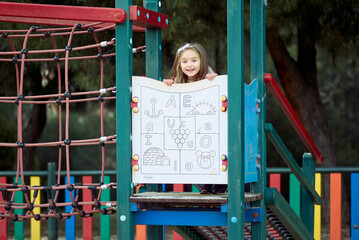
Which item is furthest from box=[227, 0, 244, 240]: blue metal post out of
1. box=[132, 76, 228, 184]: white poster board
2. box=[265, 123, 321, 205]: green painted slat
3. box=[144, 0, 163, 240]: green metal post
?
box=[144, 0, 163, 240]: green metal post

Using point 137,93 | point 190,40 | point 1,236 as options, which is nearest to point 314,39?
point 190,40

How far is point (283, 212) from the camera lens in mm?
4734

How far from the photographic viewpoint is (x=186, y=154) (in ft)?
13.4

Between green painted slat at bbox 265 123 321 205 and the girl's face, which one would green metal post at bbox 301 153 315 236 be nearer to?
green painted slat at bbox 265 123 321 205

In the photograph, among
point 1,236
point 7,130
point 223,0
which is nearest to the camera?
point 1,236

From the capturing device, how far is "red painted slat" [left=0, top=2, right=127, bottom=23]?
4055mm

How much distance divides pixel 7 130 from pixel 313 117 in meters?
6.09

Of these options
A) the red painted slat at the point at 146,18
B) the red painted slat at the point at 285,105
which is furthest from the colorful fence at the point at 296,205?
the red painted slat at the point at 146,18

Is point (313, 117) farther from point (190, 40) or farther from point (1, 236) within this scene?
point (1, 236)

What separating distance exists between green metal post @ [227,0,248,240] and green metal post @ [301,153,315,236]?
220 centimetres

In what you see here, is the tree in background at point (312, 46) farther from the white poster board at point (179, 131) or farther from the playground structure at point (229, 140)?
the white poster board at point (179, 131)

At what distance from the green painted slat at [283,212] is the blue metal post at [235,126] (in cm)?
67

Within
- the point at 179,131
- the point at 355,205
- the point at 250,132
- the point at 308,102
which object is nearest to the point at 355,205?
the point at 355,205

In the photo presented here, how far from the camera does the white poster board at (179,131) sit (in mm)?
4039
